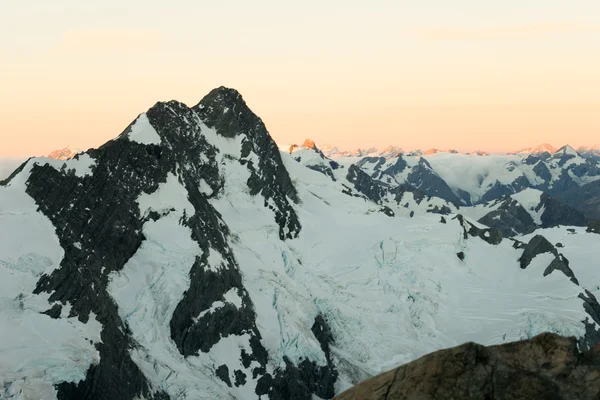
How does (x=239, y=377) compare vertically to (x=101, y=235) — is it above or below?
below

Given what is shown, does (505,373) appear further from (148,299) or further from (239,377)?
(239,377)

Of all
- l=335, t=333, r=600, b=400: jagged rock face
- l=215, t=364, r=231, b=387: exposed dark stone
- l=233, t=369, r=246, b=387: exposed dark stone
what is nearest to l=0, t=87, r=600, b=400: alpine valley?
l=215, t=364, r=231, b=387: exposed dark stone

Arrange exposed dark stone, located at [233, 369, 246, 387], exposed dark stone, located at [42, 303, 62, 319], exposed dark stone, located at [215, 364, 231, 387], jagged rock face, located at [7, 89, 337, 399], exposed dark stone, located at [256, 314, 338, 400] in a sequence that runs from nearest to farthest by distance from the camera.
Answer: exposed dark stone, located at [42, 303, 62, 319], jagged rock face, located at [7, 89, 337, 399], exposed dark stone, located at [215, 364, 231, 387], exposed dark stone, located at [233, 369, 246, 387], exposed dark stone, located at [256, 314, 338, 400]

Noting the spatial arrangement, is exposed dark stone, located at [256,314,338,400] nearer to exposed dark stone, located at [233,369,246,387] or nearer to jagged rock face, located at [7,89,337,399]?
jagged rock face, located at [7,89,337,399]

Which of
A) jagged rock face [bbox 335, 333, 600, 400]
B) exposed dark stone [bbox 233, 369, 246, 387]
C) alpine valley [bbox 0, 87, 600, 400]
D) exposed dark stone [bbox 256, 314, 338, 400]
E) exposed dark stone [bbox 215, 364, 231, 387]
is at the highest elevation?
jagged rock face [bbox 335, 333, 600, 400]

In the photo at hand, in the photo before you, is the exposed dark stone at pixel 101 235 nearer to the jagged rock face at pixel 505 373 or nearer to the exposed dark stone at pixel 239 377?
the exposed dark stone at pixel 239 377

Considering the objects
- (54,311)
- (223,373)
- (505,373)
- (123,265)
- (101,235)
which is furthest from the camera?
(101,235)

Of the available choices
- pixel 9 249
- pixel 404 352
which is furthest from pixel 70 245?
pixel 404 352

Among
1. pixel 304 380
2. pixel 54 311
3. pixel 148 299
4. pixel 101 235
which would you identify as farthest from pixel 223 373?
pixel 54 311
